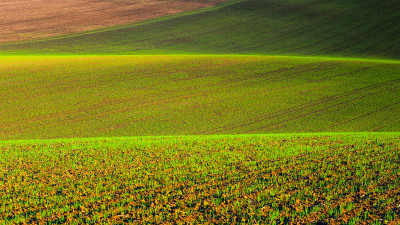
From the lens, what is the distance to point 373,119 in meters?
17.4

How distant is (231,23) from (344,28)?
50.4 feet

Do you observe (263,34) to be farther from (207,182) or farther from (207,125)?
(207,182)

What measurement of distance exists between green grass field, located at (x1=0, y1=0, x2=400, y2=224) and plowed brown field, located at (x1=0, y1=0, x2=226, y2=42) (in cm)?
342

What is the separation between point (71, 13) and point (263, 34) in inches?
1180

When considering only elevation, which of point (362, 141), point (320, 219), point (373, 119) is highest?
point (320, 219)

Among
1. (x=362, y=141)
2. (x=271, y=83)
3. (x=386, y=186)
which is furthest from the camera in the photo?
(x=271, y=83)

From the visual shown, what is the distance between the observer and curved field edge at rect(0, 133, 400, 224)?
563cm

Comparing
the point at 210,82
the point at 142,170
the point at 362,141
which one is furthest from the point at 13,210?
the point at 210,82

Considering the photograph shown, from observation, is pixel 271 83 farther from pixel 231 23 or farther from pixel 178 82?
pixel 231 23

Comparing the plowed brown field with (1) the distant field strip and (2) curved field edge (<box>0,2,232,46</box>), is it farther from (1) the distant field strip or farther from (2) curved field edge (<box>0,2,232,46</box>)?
(1) the distant field strip

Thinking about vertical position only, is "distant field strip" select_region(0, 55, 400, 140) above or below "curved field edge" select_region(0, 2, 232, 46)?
below

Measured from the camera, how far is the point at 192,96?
21359mm

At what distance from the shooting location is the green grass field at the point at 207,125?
6.05 meters

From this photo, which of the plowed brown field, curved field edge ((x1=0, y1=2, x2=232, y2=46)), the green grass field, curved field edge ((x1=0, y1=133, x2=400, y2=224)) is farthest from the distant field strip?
the plowed brown field
